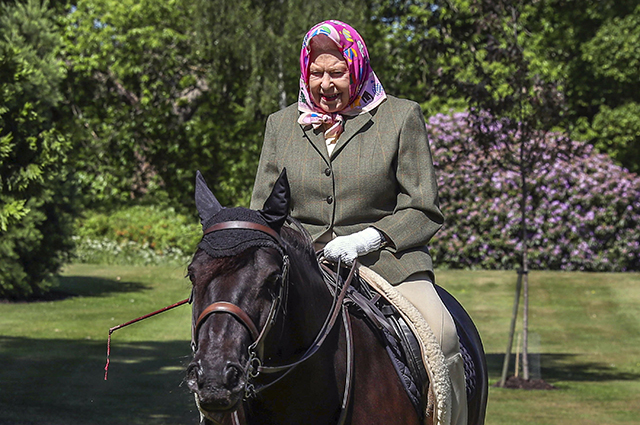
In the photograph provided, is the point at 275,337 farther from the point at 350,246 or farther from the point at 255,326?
the point at 350,246

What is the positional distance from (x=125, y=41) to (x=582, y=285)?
51.2ft

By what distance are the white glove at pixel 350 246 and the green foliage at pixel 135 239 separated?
2007 cm

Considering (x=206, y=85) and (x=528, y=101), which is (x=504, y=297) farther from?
(x=206, y=85)

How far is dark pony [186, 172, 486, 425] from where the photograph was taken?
2717 millimetres

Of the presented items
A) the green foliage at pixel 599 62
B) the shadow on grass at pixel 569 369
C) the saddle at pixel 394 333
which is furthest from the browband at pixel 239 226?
the green foliage at pixel 599 62

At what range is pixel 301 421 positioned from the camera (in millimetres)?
3309

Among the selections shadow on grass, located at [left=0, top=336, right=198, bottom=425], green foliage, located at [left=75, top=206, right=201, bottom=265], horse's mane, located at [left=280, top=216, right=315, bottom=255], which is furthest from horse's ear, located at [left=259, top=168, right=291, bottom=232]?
green foliage, located at [left=75, top=206, right=201, bottom=265]

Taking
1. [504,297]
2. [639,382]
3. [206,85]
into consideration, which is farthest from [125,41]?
[639,382]

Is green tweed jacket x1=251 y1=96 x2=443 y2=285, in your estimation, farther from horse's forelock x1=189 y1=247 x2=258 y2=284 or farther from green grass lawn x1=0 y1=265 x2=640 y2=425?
green grass lawn x1=0 y1=265 x2=640 y2=425

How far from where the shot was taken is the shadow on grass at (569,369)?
41.7 ft

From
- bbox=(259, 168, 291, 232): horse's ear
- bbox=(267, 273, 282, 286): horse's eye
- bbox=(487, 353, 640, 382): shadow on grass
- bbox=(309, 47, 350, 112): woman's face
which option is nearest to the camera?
bbox=(267, 273, 282, 286): horse's eye

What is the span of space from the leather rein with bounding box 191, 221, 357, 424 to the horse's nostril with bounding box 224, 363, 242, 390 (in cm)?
4

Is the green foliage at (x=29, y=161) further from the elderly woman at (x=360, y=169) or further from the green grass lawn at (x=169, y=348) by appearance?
the elderly woman at (x=360, y=169)

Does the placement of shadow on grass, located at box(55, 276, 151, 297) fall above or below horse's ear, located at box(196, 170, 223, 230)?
below
